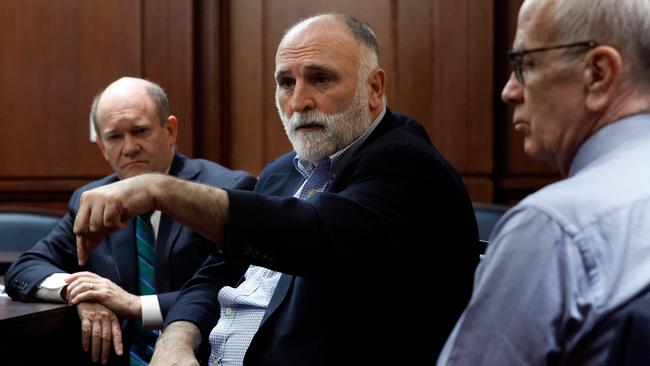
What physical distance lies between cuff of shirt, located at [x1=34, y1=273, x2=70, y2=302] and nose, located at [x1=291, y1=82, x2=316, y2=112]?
867 millimetres

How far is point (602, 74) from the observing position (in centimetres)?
120

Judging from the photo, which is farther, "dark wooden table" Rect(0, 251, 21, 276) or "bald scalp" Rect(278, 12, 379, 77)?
"dark wooden table" Rect(0, 251, 21, 276)

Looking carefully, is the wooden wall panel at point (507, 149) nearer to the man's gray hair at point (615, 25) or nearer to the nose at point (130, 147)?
the nose at point (130, 147)

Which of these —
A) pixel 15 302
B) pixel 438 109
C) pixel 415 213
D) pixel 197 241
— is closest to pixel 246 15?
pixel 438 109

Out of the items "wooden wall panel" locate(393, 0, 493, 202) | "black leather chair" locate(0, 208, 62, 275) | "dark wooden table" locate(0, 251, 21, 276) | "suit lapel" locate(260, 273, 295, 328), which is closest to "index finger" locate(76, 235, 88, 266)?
"suit lapel" locate(260, 273, 295, 328)

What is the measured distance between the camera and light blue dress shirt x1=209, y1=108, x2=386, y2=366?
6.47 ft

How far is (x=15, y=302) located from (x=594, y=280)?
5.79ft

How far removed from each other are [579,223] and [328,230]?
61cm

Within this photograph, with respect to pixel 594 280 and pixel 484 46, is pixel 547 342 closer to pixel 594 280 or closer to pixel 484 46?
pixel 594 280

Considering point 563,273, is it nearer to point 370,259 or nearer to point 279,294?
point 370,259

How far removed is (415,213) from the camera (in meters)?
1.71

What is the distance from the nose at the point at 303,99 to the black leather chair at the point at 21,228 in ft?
4.82

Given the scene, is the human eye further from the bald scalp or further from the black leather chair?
the black leather chair

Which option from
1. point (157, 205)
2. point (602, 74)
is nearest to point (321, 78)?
point (157, 205)
